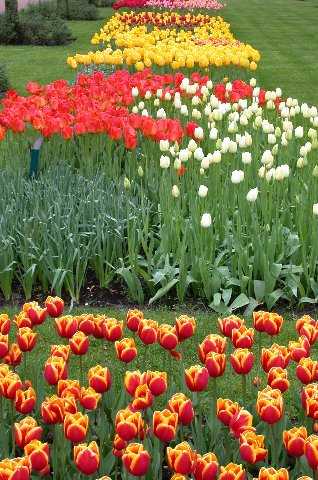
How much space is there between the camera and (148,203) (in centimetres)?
577

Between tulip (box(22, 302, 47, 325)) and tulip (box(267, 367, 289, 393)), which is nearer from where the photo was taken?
tulip (box(267, 367, 289, 393))

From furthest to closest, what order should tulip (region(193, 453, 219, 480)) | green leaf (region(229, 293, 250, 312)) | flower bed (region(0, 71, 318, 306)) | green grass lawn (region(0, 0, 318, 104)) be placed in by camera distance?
1. green grass lawn (region(0, 0, 318, 104))
2. flower bed (region(0, 71, 318, 306))
3. green leaf (region(229, 293, 250, 312))
4. tulip (region(193, 453, 219, 480))

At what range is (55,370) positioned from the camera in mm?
2994

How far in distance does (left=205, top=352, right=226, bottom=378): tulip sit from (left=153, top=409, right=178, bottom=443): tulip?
336 millimetres

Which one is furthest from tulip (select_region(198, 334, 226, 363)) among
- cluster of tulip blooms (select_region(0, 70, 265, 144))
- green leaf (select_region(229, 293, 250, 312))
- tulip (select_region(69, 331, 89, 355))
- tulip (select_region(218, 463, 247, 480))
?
cluster of tulip blooms (select_region(0, 70, 265, 144))

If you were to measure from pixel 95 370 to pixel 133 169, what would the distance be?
3.96m

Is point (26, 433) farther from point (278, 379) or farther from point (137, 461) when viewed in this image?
point (278, 379)

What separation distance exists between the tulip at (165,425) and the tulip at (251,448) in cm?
21

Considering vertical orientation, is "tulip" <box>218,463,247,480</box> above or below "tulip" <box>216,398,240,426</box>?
above

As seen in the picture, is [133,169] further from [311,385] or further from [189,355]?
[311,385]

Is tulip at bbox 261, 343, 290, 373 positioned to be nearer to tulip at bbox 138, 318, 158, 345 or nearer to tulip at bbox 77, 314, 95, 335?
tulip at bbox 138, 318, 158, 345

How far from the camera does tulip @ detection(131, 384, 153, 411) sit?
284 cm

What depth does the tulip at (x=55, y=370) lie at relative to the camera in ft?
9.82

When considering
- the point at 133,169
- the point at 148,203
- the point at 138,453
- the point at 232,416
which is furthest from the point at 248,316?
the point at 138,453
